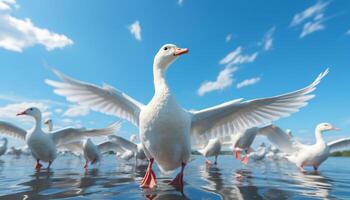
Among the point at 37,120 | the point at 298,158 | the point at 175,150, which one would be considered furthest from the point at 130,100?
the point at 298,158

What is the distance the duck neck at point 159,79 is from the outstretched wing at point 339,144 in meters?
12.0

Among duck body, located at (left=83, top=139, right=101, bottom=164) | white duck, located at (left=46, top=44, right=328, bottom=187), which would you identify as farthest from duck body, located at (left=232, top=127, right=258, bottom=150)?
white duck, located at (left=46, top=44, right=328, bottom=187)

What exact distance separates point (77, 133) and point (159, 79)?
775 centimetres

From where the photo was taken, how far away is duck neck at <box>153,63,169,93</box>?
230 inches

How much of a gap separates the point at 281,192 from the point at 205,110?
7.81 ft

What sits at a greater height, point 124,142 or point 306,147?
point 124,142

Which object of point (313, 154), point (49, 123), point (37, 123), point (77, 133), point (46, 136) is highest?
point (49, 123)

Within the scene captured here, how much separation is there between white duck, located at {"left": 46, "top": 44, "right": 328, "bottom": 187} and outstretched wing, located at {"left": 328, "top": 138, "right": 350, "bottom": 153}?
30.6 feet

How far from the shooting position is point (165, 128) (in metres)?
5.37

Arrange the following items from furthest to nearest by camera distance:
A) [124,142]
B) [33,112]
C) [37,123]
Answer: [124,142] → [33,112] → [37,123]

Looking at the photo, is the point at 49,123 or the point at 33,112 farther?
the point at 49,123

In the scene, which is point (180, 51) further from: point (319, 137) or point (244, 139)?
point (244, 139)

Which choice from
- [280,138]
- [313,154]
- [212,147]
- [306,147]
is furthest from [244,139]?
[313,154]

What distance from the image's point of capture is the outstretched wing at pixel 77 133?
10.9 meters
